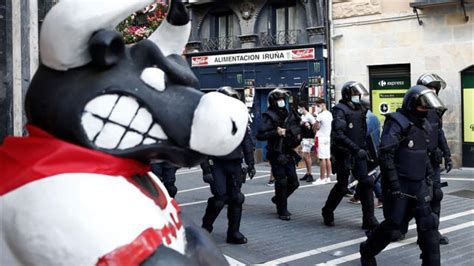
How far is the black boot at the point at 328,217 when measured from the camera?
7211mm

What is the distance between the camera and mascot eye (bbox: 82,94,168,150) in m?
1.76

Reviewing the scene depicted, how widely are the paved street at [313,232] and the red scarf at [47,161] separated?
2377mm

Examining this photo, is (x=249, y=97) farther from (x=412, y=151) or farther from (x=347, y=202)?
(x=412, y=151)

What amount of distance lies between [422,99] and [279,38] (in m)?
12.5

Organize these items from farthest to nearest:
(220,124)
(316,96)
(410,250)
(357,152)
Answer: (316,96)
(357,152)
(410,250)
(220,124)

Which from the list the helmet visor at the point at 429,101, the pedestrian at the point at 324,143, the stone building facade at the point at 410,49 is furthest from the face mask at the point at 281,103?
the stone building facade at the point at 410,49

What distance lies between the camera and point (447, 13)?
13.8 m

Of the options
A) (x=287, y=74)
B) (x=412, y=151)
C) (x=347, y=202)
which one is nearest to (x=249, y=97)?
(x=287, y=74)

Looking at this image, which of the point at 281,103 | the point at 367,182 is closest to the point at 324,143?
the point at 281,103

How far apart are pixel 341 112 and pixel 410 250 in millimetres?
1927

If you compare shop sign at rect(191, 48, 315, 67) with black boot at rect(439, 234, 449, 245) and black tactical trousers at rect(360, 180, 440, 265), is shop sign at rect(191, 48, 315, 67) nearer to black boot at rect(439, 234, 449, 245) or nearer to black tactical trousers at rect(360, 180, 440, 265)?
black boot at rect(439, 234, 449, 245)

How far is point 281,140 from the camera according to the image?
24.9 ft

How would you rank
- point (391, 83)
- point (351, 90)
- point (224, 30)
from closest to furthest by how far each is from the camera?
point (351, 90)
point (391, 83)
point (224, 30)

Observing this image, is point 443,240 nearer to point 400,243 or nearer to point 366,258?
point 400,243
